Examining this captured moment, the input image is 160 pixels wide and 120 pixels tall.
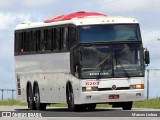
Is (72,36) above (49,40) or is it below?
above

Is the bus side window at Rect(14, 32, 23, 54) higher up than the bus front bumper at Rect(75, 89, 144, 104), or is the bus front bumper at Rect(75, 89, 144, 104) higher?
the bus side window at Rect(14, 32, 23, 54)

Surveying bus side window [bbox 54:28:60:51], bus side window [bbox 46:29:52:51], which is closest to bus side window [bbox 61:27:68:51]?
bus side window [bbox 54:28:60:51]

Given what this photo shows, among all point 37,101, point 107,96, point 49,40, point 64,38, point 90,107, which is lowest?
point 90,107

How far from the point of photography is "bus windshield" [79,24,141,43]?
113 feet

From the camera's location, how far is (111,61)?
113 ft

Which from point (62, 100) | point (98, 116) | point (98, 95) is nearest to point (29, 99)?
point (62, 100)

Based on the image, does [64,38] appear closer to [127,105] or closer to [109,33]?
[109,33]

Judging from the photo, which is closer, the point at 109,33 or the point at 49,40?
the point at 109,33

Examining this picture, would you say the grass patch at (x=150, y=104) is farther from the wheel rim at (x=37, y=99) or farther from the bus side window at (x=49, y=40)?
the bus side window at (x=49, y=40)

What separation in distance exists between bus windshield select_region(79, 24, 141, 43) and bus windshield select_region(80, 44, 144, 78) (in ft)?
1.00

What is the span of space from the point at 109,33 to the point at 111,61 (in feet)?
3.83

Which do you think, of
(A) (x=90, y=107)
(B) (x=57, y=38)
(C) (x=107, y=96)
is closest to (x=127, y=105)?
(C) (x=107, y=96)

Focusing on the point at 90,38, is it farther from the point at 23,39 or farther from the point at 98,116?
the point at 23,39

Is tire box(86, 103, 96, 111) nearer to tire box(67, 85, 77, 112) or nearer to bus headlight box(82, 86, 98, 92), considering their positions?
tire box(67, 85, 77, 112)
